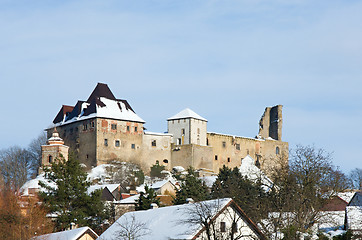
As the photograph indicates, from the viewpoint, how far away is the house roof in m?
73.4

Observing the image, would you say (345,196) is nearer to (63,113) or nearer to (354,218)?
(354,218)

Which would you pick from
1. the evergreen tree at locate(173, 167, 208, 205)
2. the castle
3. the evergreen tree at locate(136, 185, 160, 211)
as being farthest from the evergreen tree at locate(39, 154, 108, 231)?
the castle

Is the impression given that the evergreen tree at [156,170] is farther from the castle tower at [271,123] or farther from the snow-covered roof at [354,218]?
the snow-covered roof at [354,218]

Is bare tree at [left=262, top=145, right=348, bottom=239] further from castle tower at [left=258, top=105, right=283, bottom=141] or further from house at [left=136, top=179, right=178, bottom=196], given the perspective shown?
castle tower at [left=258, top=105, right=283, bottom=141]

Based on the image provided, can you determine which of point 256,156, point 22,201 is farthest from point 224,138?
point 22,201

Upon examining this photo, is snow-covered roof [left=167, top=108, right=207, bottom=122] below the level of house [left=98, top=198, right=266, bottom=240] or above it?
above

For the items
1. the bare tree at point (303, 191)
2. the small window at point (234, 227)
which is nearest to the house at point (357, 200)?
the bare tree at point (303, 191)

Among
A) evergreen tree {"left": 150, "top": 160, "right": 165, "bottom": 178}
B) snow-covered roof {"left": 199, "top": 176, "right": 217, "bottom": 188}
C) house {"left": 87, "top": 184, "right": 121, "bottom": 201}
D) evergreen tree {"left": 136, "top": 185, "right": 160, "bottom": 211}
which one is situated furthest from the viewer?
evergreen tree {"left": 150, "top": 160, "right": 165, "bottom": 178}

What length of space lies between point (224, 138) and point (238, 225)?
159 ft

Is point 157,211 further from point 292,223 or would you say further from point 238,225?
point 292,223

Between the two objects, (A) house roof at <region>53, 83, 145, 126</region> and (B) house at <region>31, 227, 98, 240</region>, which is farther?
(A) house roof at <region>53, 83, 145, 126</region>

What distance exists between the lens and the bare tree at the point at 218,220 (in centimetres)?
2948

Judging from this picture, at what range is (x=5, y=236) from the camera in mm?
39938

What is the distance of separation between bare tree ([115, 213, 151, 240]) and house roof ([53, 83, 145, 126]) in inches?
1508
